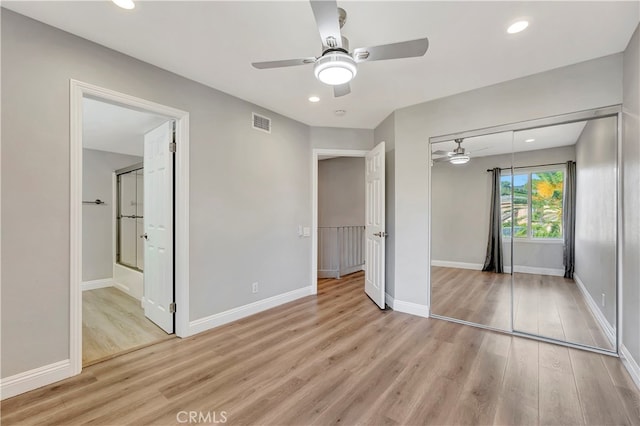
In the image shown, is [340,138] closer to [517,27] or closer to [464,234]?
[464,234]

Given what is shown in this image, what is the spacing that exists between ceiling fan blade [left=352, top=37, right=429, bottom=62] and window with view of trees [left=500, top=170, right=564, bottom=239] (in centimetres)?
223

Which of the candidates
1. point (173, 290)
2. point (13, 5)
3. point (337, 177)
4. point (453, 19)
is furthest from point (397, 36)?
point (337, 177)

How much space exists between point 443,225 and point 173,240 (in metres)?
3.28

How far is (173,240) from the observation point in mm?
2980

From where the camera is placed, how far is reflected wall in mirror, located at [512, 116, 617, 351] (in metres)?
2.65

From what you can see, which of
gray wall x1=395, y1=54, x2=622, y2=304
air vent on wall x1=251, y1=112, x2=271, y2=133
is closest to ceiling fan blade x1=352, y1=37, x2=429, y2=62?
gray wall x1=395, y1=54, x2=622, y2=304

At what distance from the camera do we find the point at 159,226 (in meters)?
3.15

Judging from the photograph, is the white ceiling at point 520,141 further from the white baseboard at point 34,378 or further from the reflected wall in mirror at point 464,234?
the white baseboard at point 34,378

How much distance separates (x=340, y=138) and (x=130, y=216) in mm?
4092

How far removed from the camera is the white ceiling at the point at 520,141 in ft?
9.30

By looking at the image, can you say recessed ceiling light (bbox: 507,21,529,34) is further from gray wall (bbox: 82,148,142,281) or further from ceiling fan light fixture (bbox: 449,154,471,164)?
gray wall (bbox: 82,148,142,281)

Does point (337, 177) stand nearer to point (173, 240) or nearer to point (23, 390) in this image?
point (173, 240)

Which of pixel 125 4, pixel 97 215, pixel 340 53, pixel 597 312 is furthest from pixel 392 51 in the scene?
pixel 97 215

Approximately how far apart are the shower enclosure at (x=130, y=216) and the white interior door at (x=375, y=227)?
378cm
